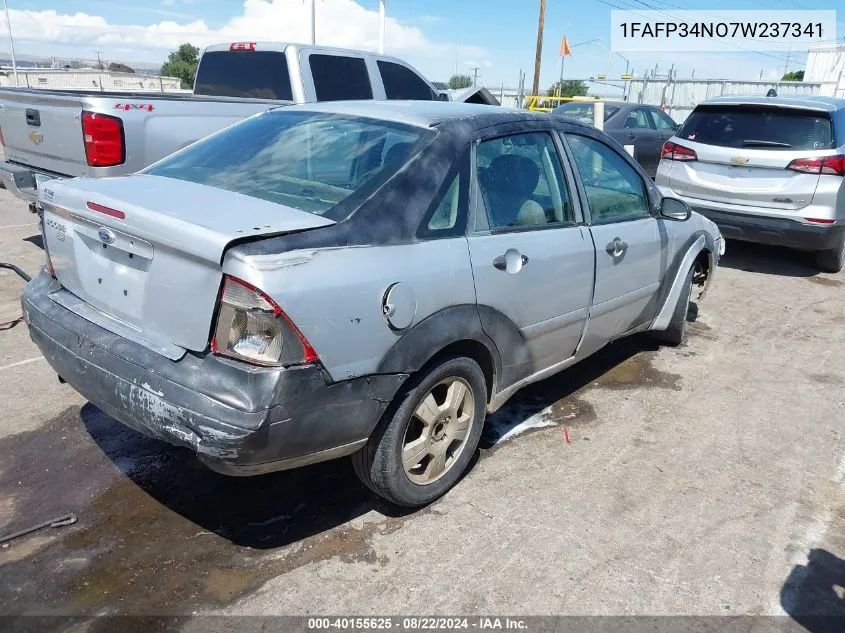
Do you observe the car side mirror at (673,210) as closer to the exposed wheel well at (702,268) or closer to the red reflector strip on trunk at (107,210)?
the exposed wheel well at (702,268)

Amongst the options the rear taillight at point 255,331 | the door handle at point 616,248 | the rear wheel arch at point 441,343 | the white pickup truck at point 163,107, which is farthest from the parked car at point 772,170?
the rear taillight at point 255,331

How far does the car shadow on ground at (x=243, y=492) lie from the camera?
118 inches

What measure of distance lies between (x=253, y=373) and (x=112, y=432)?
1.78 m

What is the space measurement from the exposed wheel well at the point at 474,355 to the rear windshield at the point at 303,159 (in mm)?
731

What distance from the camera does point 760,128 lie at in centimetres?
741

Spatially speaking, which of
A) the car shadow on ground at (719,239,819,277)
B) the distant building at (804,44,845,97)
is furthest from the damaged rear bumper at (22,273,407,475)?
the distant building at (804,44,845,97)

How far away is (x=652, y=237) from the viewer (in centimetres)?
434

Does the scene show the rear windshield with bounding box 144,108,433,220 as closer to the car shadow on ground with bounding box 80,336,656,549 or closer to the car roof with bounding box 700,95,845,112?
the car shadow on ground with bounding box 80,336,656,549

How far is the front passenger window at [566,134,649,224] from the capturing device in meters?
3.88

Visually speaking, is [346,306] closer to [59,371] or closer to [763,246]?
[59,371]

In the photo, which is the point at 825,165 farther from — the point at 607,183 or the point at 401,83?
the point at 401,83

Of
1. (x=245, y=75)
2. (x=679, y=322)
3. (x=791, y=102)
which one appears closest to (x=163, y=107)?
(x=245, y=75)

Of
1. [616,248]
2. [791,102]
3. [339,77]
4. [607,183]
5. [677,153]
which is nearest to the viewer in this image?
[616,248]

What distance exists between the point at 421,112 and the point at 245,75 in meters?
5.18
